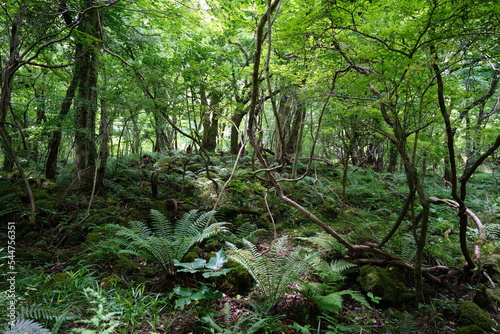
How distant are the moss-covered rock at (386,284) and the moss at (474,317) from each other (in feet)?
→ 1.50

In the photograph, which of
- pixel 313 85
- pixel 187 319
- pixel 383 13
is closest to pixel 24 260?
pixel 187 319

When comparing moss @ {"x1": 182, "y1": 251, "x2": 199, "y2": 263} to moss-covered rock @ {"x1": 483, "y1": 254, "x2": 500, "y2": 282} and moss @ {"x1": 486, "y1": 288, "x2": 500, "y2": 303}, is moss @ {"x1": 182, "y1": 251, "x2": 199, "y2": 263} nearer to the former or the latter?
moss @ {"x1": 486, "y1": 288, "x2": 500, "y2": 303}

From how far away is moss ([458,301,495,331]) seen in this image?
244 centimetres

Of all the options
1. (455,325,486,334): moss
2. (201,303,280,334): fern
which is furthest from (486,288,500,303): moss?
(201,303,280,334): fern

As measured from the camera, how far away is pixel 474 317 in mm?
2492

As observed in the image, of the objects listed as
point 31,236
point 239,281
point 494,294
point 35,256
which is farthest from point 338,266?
point 31,236

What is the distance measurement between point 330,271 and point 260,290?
89cm

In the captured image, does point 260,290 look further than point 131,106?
No

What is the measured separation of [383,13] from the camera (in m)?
3.36

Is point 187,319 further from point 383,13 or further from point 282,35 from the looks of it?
point 383,13

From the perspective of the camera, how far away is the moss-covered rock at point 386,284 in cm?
289

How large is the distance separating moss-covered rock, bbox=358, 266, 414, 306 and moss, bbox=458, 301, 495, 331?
46cm

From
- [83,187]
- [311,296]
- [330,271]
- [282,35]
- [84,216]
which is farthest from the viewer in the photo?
[83,187]

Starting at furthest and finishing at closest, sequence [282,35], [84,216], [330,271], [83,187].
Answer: [83,187]
[84,216]
[282,35]
[330,271]
